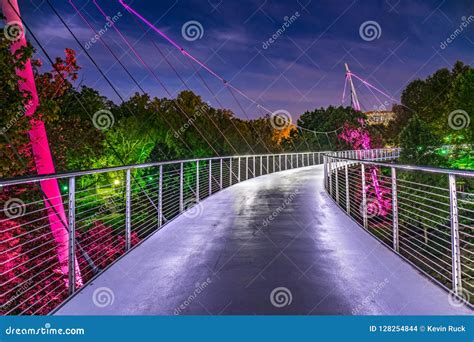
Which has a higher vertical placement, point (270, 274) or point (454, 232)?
point (454, 232)

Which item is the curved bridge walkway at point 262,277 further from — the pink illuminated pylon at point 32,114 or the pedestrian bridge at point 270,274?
the pink illuminated pylon at point 32,114

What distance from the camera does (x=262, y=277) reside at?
3.40 metres

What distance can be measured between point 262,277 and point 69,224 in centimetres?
167

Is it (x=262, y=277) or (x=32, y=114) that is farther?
(x=32, y=114)

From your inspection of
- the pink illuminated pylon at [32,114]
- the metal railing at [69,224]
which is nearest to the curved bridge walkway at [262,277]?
the metal railing at [69,224]

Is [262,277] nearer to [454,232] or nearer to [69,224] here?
[454,232]

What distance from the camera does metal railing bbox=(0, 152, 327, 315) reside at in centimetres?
330

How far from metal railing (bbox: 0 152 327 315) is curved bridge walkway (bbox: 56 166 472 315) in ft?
1.25

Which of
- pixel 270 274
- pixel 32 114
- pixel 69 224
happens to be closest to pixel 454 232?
pixel 270 274

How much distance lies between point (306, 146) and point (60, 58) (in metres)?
37.2

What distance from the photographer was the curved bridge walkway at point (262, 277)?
2.82 metres

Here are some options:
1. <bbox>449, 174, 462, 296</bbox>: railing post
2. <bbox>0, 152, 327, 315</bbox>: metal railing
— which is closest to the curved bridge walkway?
<bbox>449, 174, 462, 296</bbox>: railing post

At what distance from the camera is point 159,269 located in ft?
12.2
